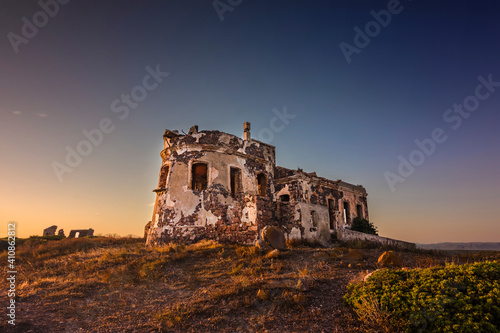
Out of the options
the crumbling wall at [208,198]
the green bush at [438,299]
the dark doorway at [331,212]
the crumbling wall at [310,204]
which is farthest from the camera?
the dark doorway at [331,212]

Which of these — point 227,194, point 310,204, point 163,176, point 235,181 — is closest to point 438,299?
point 227,194

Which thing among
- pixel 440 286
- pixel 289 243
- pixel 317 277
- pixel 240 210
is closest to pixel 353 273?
pixel 317 277

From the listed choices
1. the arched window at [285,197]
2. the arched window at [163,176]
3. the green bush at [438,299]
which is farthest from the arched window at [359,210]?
the green bush at [438,299]

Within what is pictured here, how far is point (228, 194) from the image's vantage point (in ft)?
57.0

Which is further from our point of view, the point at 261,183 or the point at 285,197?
the point at 261,183

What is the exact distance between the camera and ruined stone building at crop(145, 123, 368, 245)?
15.9m

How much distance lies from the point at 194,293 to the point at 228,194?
32.8 feet

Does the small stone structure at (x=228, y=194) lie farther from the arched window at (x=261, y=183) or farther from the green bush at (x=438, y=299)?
the green bush at (x=438, y=299)

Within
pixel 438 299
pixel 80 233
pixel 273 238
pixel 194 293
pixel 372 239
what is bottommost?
pixel 194 293

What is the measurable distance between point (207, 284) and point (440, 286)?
5.83 metres

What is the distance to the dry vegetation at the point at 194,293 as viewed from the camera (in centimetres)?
573

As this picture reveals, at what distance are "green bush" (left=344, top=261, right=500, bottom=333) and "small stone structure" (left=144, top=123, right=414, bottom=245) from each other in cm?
977

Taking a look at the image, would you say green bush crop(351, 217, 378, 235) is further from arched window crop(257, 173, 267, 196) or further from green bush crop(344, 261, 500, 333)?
green bush crop(344, 261, 500, 333)

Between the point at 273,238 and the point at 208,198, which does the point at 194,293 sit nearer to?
the point at 273,238
